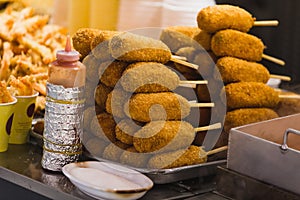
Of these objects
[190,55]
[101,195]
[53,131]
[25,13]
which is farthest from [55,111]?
[25,13]

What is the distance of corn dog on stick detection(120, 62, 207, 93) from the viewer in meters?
1.51

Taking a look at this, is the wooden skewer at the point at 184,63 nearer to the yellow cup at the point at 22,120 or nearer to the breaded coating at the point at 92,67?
the breaded coating at the point at 92,67

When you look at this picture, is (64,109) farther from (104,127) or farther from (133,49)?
(133,49)

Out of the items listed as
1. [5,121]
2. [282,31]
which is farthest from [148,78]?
[282,31]

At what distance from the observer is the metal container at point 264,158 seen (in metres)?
1.37

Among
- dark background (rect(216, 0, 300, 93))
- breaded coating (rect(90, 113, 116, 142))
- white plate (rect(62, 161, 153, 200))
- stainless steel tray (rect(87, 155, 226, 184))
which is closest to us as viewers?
white plate (rect(62, 161, 153, 200))

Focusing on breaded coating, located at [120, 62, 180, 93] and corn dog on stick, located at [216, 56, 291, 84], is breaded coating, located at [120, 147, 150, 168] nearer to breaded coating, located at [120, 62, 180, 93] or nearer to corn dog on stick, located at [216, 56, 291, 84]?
breaded coating, located at [120, 62, 180, 93]

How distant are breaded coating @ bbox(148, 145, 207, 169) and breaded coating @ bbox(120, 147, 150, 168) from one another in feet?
0.05

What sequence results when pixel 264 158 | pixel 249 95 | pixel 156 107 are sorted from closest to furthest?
pixel 264 158
pixel 156 107
pixel 249 95

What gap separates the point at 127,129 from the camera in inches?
60.1

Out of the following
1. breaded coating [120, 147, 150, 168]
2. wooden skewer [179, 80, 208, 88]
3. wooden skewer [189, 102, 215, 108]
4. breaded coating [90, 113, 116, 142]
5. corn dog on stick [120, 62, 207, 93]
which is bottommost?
breaded coating [120, 147, 150, 168]

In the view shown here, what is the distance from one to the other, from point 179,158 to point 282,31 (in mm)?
1308

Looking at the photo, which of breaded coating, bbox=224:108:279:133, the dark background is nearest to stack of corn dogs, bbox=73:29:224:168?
breaded coating, bbox=224:108:279:133

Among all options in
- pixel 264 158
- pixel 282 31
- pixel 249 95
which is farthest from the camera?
pixel 282 31
